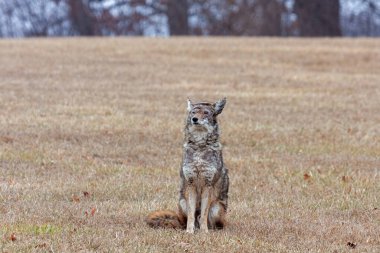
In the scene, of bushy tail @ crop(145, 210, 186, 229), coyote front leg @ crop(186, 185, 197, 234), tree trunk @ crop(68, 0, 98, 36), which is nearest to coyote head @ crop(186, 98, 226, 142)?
coyote front leg @ crop(186, 185, 197, 234)

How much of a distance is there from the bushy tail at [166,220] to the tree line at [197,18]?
3336cm

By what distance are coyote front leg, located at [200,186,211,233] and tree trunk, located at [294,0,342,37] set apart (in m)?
33.5

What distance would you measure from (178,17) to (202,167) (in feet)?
128

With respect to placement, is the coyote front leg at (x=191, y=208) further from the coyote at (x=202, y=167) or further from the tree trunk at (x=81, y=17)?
the tree trunk at (x=81, y=17)

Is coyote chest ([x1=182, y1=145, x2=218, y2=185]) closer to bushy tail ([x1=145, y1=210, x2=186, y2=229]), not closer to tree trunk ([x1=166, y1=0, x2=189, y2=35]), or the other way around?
bushy tail ([x1=145, y1=210, x2=186, y2=229])

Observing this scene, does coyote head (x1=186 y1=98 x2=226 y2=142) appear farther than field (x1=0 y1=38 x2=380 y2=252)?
No

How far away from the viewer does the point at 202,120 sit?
887 centimetres

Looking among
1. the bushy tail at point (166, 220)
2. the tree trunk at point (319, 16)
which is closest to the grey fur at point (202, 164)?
the bushy tail at point (166, 220)

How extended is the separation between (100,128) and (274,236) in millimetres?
7664

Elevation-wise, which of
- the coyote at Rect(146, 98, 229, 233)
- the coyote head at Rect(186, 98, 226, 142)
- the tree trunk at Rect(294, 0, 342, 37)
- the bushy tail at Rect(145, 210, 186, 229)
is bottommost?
the bushy tail at Rect(145, 210, 186, 229)

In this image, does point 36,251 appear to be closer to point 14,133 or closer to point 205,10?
point 14,133

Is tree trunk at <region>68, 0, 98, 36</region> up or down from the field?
up

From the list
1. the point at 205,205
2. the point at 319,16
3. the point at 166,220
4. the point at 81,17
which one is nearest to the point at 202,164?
the point at 205,205

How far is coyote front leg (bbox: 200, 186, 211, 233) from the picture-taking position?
9031mm
